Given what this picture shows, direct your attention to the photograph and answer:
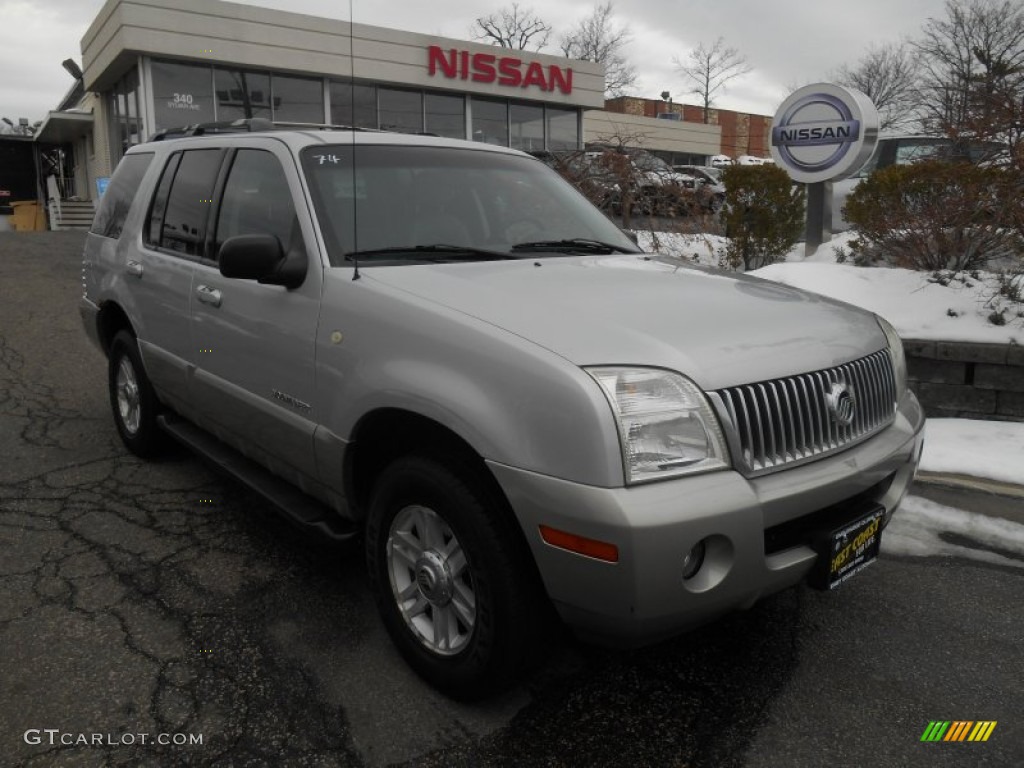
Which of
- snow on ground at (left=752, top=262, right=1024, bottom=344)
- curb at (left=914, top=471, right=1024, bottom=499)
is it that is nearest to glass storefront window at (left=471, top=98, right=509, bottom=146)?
snow on ground at (left=752, top=262, right=1024, bottom=344)

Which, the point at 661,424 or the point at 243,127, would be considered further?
the point at 243,127

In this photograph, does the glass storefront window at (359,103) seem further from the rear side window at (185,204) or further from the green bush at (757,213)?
the rear side window at (185,204)

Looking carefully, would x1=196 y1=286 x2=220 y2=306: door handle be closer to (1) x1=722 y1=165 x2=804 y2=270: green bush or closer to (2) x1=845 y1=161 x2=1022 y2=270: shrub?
(2) x1=845 y1=161 x2=1022 y2=270: shrub

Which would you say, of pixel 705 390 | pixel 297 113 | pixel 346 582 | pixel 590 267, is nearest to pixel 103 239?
pixel 346 582

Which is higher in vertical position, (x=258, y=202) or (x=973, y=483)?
(x=258, y=202)

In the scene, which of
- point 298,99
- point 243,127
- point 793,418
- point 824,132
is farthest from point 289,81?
point 793,418

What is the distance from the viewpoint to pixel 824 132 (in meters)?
8.70

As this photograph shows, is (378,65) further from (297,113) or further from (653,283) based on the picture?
(653,283)

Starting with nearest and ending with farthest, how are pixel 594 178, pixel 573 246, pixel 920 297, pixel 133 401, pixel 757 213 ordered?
pixel 573 246 → pixel 133 401 → pixel 920 297 → pixel 757 213 → pixel 594 178

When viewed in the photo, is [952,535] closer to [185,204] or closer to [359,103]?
[185,204]

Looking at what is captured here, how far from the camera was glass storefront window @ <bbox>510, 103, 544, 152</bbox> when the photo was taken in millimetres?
24797

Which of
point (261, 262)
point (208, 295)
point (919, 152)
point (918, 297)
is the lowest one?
point (918, 297)

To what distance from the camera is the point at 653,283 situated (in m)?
2.89

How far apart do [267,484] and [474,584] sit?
142cm
